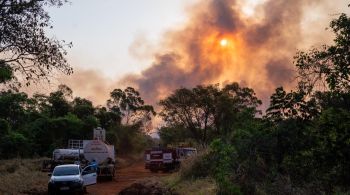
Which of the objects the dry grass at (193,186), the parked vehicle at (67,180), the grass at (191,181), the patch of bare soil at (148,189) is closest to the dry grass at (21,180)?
the parked vehicle at (67,180)

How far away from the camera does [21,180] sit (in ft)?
109

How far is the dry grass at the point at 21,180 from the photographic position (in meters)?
28.6

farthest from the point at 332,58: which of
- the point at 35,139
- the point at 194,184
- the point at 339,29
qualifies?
the point at 35,139

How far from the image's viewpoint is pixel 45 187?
104ft

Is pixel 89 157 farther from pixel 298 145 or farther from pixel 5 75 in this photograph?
pixel 298 145

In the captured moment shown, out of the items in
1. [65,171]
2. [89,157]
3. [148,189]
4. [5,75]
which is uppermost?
[5,75]

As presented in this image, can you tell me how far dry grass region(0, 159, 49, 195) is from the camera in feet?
94.0

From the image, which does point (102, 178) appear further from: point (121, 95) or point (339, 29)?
point (121, 95)

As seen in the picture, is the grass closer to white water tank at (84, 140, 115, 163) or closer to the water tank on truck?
the water tank on truck

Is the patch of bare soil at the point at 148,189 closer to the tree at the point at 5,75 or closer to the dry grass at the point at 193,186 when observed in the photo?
the dry grass at the point at 193,186

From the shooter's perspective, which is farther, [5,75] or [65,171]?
[65,171]

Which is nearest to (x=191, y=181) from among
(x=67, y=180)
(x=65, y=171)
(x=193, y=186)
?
(x=193, y=186)

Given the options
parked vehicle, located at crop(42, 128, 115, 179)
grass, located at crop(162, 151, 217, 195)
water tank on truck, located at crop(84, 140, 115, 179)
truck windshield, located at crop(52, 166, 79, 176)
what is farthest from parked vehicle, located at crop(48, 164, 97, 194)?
water tank on truck, located at crop(84, 140, 115, 179)

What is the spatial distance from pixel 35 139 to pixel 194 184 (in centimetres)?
4239
